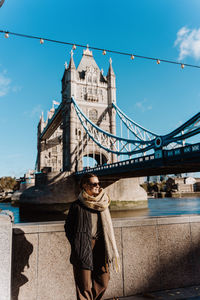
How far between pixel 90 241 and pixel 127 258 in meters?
1.04

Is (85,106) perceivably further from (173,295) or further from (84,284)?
(84,284)

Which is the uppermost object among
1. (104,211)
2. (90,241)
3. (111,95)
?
(111,95)

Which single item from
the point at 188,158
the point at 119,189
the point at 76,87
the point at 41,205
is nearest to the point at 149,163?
the point at 188,158

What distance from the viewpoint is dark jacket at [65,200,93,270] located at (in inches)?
77.6

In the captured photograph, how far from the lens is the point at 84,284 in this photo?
1.98 metres

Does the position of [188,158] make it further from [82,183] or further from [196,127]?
[82,183]

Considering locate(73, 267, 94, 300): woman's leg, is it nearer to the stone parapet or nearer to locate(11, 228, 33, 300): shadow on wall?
the stone parapet

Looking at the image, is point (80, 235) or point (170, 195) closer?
point (80, 235)

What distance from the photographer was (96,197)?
2117 millimetres

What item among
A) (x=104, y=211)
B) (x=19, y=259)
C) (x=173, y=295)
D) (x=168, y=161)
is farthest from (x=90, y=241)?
(x=168, y=161)

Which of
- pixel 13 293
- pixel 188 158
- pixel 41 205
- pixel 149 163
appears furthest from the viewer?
pixel 41 205

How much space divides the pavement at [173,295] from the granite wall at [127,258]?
0.21ft

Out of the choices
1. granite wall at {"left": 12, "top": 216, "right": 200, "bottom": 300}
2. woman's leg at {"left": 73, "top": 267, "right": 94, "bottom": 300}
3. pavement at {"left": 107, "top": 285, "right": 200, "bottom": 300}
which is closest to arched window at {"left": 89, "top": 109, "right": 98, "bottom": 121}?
granite wall at {"left": 12, "top": 216, "right": 200, "bottom": 300}

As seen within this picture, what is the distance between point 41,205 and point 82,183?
22793mm
